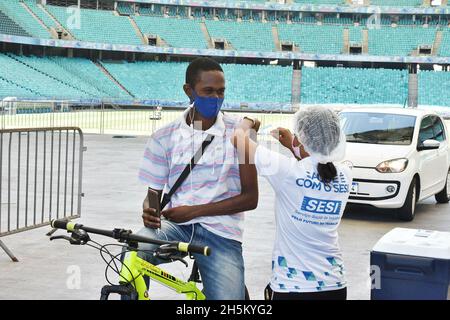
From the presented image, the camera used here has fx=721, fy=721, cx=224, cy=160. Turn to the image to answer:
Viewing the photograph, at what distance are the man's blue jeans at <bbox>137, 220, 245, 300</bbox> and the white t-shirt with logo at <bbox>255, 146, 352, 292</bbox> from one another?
275 millimetres

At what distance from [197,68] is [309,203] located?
3.17 ft

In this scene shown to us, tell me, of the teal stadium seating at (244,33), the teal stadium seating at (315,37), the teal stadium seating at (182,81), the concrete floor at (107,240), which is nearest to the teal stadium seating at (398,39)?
the teal stadium seating at (315,37)

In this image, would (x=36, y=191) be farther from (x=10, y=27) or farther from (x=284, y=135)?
(x=10, y=27)

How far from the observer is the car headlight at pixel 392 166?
10445mm

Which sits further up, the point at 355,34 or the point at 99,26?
the point at 355,34

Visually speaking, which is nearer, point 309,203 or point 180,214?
point 309,203

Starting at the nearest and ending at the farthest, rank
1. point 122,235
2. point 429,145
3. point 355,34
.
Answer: point 122,235 < point 429,145 < point 355,34

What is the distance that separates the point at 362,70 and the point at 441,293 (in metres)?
56.8

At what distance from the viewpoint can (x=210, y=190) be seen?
397 cm

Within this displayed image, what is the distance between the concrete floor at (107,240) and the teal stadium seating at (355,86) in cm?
4296

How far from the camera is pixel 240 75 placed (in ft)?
192

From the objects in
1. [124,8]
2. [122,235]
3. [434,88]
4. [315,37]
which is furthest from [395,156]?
[124,8]

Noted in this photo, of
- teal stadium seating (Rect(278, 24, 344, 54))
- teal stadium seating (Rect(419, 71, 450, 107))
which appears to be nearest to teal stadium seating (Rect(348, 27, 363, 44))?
teal stadium seating (Rect(278, 24, 344, 54))
